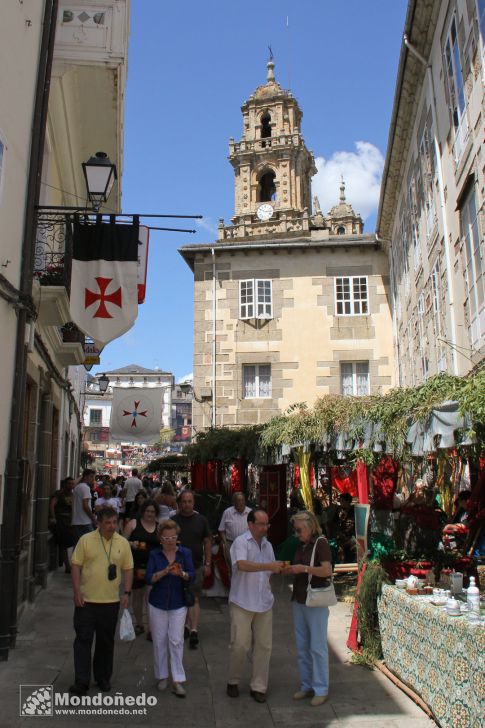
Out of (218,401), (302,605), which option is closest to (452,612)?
(302,605)

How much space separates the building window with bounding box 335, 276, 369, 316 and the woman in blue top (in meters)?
17.2

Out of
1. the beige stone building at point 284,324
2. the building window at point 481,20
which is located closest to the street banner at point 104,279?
the building window at point 481,20

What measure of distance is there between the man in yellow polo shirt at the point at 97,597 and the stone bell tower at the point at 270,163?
45.4 meters

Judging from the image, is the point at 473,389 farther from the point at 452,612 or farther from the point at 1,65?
the point at 1,65

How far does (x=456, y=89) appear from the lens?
35.6ft

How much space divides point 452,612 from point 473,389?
6.95 feet

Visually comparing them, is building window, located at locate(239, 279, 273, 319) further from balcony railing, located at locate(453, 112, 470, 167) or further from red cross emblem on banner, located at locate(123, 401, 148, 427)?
balcony railing, located at locate(453, 112, 470, 167)

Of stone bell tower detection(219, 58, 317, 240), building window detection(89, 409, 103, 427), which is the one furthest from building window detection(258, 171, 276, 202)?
building window detection(89, 409, 103, 427)

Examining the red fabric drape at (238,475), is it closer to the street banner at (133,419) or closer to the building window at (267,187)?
the street banner at (133,419)

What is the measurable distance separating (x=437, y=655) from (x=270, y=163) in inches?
2094

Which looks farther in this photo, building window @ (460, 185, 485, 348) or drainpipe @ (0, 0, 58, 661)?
building window @ (460, 185, 485, 348)

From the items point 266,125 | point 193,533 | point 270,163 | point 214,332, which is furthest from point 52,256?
point 266,125

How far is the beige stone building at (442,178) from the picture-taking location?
9953 millimetres

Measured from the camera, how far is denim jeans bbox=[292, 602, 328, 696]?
5.23m
